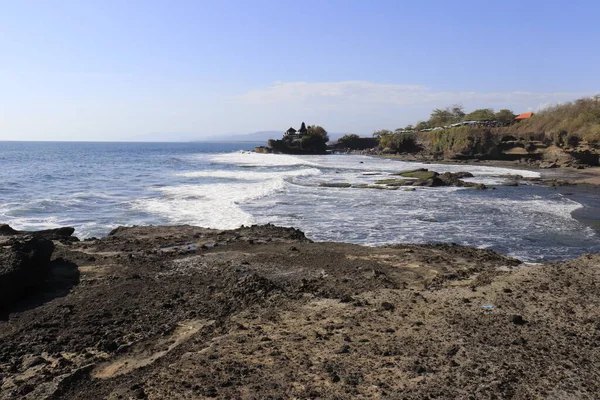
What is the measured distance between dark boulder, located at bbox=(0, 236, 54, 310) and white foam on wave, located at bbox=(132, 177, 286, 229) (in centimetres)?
826

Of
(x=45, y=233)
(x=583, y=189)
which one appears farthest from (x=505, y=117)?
(x=45, y=233)

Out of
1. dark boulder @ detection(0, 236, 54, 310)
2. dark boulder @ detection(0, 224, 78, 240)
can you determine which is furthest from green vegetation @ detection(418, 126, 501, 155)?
dark boulder @ detection(0, 236, 54, 310)

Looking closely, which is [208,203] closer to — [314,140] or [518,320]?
[518,320]

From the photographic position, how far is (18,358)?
603 centimetres

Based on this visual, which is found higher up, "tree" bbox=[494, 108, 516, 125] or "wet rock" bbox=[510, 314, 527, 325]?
"tree" bbox=[494, 108, 516, 125]

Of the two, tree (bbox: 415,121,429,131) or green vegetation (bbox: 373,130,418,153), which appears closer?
green vegetation (bbox: 373,130,418,153)

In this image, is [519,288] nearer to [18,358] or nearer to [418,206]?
[18,358]

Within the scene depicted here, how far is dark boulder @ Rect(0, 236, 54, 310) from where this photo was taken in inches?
310

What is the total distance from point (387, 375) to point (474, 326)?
2.05 m

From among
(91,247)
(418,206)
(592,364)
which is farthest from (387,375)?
(418,206)

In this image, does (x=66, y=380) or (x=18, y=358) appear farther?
(x=18, y=358)

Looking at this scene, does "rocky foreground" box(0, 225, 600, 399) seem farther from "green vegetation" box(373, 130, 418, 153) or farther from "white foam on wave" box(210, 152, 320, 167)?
"green vegetation" box(373, 130, 418, 153)

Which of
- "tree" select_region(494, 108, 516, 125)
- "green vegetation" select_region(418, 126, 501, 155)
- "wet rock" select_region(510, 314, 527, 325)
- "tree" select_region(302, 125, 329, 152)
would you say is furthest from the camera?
"tree" select_region(302, 125, 329, 152)

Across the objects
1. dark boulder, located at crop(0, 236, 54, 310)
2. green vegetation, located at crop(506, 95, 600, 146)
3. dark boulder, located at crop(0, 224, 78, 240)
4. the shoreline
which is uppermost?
green vegetation, located at crop(506, 95, 600, 146)
